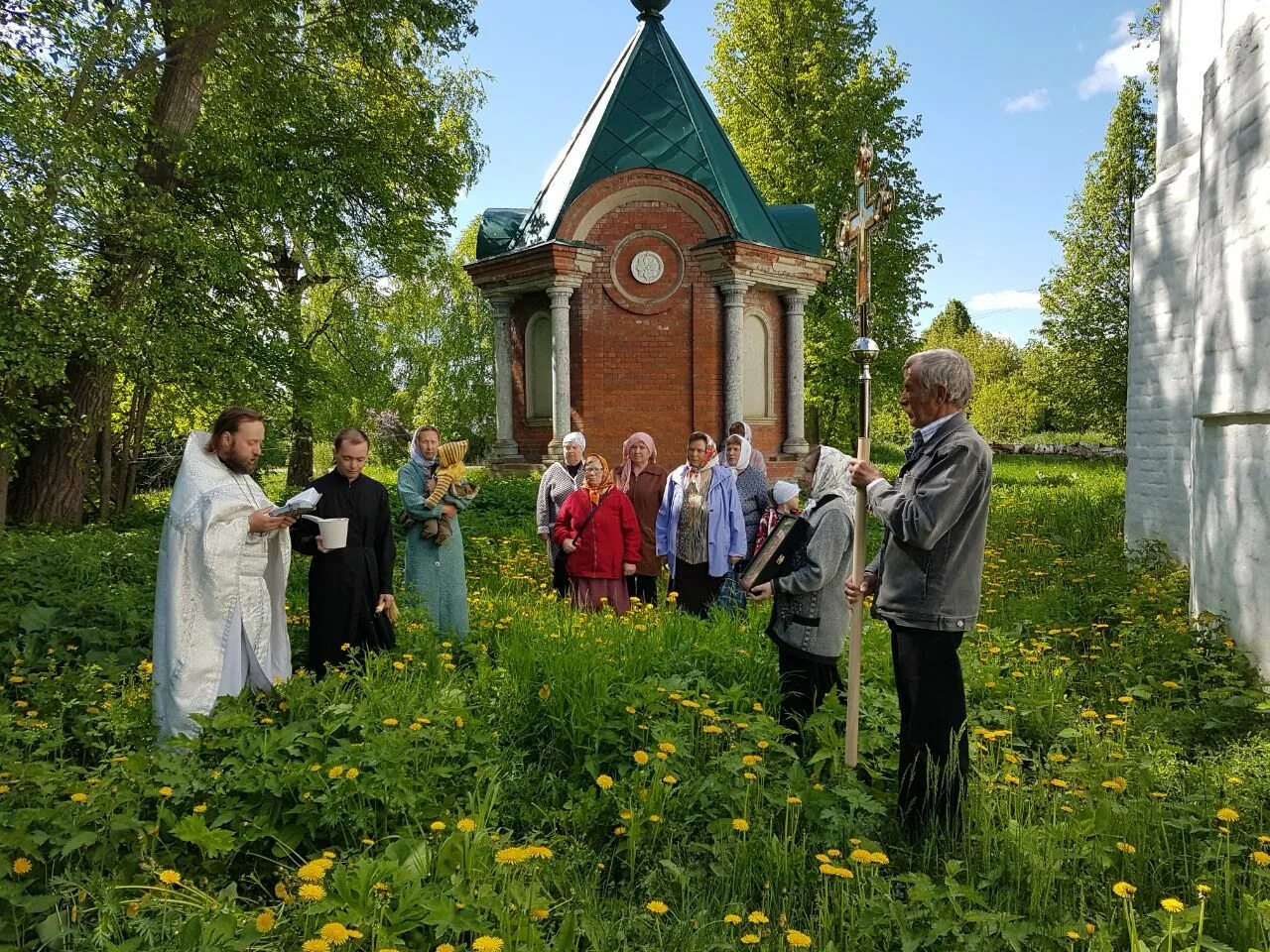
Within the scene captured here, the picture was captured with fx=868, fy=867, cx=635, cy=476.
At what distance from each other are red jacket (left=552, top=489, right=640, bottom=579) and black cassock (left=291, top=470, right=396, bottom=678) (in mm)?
1857

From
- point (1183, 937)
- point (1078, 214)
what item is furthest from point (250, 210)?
point (1078, 214)

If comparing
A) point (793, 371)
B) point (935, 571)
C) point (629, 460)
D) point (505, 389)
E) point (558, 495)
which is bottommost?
point (935, 571)

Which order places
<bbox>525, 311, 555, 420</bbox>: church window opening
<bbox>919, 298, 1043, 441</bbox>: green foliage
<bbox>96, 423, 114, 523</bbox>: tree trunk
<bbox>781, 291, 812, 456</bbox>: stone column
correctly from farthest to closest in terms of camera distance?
<bbox>919, 298, 1043, 441</bbox>: green foliage, <bbox>781, 291, 812, 456</bbox>: stone column, <bbox>525, 311, 555, 420</bbox>: church window opening, <bbox>96, 423, 114, 523</bbox>: tree trunk

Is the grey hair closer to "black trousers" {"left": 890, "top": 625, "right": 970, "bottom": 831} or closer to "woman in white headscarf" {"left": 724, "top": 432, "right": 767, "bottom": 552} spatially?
"black trousers" {"left": 890, "top": 625, "right": 970, "bottom": 831}

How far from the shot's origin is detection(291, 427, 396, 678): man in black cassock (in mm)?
5105

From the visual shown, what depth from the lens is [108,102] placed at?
369 inches

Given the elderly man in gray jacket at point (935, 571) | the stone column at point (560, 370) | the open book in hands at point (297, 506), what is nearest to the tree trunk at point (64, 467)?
the stone column at point (560, 370)

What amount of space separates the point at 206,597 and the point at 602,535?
3.22 metres

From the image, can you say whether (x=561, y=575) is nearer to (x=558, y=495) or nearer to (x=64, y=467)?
(x=558, y=495)

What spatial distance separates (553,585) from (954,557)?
188 inches

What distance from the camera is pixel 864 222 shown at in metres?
4.23

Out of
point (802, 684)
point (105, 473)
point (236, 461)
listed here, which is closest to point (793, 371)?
point (105, 473)

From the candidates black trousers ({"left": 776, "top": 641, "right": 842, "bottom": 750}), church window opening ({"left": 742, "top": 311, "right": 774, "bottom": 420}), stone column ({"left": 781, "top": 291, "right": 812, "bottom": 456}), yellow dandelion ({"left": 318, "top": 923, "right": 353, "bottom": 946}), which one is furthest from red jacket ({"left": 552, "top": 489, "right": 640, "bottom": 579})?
stone column ({"left": 781, "top": 291, "right": 812, "bottom": 456})

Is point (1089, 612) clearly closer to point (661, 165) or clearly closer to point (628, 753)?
point (628, 753)
